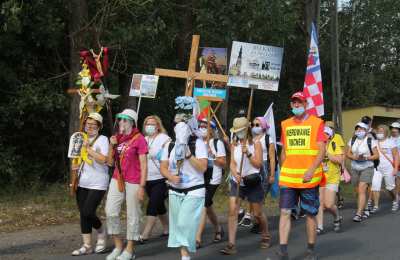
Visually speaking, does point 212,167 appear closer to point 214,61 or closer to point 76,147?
point 76,147

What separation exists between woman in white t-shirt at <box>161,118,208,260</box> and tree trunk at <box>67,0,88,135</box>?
22.8 feet

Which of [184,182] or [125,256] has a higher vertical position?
[184,182]

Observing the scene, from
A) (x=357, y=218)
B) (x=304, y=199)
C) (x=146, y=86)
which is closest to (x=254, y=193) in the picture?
(x=304, y=199)

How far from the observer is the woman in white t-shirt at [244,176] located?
7457 mm

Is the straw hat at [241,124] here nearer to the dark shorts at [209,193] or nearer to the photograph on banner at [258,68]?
the dark shorts at [209,193]

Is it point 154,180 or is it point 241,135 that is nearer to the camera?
point 241,135

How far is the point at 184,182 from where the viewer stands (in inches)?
249

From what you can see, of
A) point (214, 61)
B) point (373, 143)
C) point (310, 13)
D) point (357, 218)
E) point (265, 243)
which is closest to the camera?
point (265, 243)

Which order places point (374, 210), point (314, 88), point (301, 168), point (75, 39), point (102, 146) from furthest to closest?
point (75, 39) < point (314, 88) < point (374, 210) < point (102, 146) < point (301, 168)

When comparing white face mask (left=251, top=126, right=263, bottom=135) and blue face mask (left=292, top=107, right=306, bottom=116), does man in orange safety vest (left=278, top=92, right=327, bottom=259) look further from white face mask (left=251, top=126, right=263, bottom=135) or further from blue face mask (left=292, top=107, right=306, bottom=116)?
white face mask (left=251, top=126, right=263, bottom=135)

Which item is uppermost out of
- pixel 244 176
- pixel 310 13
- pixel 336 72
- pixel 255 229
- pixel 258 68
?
pixel 310 13

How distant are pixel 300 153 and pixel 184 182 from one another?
1479 millimetres

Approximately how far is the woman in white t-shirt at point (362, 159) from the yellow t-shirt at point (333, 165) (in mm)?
1133

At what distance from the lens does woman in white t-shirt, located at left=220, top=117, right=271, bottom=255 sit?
7.46 metres
